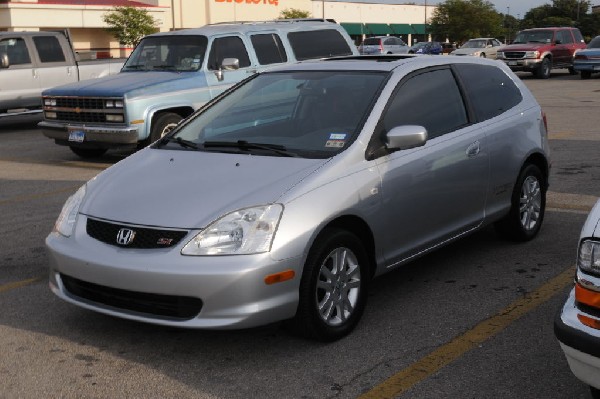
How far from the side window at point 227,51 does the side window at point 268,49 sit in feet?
0.68

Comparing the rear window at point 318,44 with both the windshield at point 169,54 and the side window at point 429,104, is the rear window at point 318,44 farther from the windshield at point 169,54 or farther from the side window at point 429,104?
the side window at point 429,104

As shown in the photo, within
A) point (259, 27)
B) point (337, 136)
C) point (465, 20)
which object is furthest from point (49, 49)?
point (465, 20)

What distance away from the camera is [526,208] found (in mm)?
6793

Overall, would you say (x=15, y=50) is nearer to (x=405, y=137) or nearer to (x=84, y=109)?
(x=84, y=109)

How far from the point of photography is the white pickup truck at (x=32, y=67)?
16453 millimetres

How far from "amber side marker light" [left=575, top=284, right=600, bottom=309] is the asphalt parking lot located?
2.51 ft

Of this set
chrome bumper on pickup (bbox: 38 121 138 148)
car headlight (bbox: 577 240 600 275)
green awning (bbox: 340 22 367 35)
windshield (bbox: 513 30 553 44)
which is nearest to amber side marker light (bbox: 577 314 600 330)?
car headlight (bbox: 577 240 600 275)

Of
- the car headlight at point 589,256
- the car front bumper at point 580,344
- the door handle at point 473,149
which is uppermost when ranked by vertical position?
the door handle at point 473,149

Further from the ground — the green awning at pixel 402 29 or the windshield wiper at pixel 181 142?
the green awning at pixel 402 29

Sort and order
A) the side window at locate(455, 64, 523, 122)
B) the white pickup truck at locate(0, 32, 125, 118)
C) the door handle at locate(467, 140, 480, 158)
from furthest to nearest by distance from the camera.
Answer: the white pickup truck at locate(0, 32, 125, 118) < the side window at locate(455, 64, 523, 122) < the door handle at locate(467, 140, 480, 158)

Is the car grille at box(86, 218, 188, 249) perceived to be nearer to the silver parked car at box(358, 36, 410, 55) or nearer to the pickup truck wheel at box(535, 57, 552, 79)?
the pickup truck wheel at box(535, 57, 552, 79)

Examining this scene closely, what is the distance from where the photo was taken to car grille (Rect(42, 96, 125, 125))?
11.3 metres

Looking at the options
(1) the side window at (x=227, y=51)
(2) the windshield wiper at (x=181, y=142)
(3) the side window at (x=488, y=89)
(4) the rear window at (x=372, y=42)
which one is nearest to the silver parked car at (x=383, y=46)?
(4) the rear window at (x=372, y=42)

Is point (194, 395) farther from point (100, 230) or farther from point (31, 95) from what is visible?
point (31, 95)
